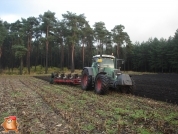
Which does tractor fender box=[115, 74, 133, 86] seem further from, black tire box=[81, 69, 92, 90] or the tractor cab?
black tire box=[81, 69, 92, 90]

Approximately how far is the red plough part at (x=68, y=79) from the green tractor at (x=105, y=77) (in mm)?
1905

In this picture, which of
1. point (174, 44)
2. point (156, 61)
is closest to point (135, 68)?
point (156, 61)

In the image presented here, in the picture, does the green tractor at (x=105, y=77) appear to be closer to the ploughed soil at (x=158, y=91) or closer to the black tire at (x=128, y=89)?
the black tire at (x=128, y=89)

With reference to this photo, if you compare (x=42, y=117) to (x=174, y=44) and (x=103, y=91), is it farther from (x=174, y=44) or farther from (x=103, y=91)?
(x=174, y=44)

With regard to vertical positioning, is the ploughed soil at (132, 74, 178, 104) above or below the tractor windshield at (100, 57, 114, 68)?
below

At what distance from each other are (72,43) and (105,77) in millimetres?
29857

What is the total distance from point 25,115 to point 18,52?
36.2m

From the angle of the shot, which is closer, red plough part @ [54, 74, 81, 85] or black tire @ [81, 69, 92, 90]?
black tire @ [81, 69, 92, 90]

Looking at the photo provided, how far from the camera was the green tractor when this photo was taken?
11.0m

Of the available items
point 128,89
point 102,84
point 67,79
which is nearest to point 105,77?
point 102,84

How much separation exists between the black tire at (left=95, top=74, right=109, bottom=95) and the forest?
2071 cm

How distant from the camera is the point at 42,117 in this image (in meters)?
6.27

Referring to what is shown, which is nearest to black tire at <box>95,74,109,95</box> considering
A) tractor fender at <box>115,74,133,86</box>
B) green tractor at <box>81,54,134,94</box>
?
green tractor at <box>81,54,134,94</box>

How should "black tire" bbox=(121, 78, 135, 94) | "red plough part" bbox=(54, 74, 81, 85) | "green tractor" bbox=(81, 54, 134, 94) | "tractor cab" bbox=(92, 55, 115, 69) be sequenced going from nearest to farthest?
"green tractor" bbox=(81, 54, 134, 94) < "black tire" bbox=(121, 78, 135, 94) < "tractor cab" bbox=(92, 55, 115, 69) < "red plough part" bbox=(54, 74, 81, 85)
